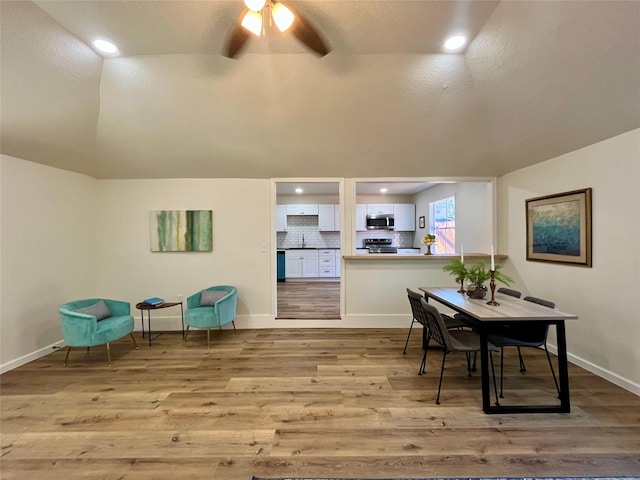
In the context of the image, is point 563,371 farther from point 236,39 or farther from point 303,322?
point 236,39

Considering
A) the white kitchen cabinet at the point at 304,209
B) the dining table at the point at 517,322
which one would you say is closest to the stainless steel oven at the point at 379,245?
the white kitchen cabinet at the point at 304,209

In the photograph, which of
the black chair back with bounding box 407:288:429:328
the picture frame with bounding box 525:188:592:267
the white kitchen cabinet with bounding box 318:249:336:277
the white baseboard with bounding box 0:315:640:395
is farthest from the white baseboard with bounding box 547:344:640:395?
the white kitchen cabinet with bounding box 318:249:336:277

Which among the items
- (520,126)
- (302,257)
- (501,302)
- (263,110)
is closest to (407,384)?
(501,302)

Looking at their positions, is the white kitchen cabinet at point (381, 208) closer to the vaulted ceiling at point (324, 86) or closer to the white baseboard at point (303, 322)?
the vaulted ceiling at point (324, 86)

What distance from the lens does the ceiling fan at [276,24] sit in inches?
57.4

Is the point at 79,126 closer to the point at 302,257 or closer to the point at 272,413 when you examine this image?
the point at 272,413

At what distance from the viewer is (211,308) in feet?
11.2

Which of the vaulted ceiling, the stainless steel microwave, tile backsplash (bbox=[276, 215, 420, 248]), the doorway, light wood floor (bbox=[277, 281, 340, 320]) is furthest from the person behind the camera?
tile backsplash (bbox=[276, 215, 420, 248])

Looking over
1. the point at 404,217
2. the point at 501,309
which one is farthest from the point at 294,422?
the point at 404,217

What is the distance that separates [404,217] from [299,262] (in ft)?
10.5

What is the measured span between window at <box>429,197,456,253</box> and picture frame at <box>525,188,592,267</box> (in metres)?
1.95

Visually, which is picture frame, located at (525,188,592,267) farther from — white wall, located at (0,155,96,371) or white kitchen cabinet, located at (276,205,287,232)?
white wall, located at (0,155,96,371)

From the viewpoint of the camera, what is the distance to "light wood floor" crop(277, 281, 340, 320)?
4.32 metres

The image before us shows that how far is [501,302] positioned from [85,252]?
5.05 m
